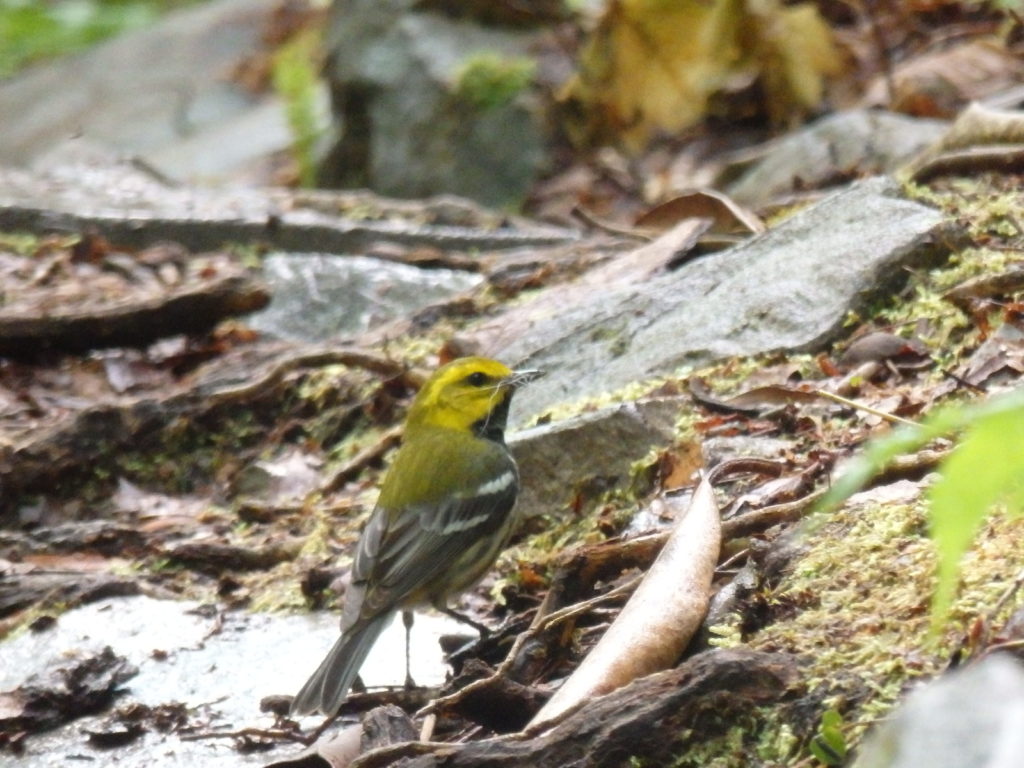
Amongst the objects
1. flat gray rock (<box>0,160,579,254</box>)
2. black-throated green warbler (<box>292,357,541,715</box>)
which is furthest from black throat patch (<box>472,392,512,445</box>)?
flat gray rock (<box>0,160,579,254</box>)

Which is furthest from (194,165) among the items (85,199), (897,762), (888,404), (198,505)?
(897,762)

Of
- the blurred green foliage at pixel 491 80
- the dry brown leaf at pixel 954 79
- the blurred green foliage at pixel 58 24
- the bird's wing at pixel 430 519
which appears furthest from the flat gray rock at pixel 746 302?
the blurred green foliage at pixel 58 24

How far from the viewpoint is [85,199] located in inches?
340

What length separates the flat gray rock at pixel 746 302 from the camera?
4.80 metres

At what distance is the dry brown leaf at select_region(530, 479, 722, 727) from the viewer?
2.82 metres

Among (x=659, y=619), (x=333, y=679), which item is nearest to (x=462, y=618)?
(x=333, y=679)

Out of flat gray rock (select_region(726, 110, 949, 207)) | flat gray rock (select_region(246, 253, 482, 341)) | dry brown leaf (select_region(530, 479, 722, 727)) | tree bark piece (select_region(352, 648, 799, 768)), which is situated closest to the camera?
tree bark piece (select_region(352, 648, 799, 768))

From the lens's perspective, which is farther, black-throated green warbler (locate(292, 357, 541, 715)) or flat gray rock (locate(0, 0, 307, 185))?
flat gray rock (locate(0, 0, 307, 185))

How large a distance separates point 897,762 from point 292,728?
101 inches

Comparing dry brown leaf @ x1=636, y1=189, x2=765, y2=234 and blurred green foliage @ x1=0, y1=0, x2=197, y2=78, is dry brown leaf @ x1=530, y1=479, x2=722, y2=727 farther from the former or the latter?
blurred green foliage @ x1=0, y1=0, x2=197, y2=78

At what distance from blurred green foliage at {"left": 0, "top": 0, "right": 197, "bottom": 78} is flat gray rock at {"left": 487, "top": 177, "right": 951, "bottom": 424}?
1314 cm

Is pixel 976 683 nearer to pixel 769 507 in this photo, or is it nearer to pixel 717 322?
pixel 769 507

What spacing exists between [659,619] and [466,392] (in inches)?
75.8

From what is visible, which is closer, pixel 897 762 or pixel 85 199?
pixel 897 762
